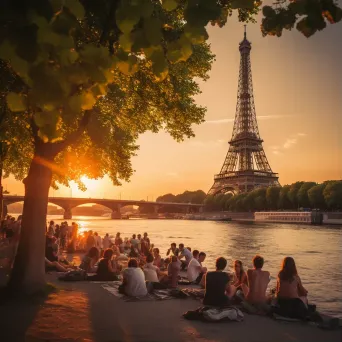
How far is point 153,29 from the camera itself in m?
2.74

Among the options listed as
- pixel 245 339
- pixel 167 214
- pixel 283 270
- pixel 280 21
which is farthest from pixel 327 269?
pixel 167 214

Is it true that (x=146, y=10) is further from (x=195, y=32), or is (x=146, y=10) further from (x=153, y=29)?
(x=195, y=32)

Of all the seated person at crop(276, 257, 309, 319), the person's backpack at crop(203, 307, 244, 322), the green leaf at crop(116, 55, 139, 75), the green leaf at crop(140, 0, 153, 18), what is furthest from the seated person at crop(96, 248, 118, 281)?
the green leaf at crop(140, 0, 153, 18)

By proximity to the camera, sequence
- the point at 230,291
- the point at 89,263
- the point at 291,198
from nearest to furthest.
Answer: the point at 230,291 < the point at 89,263 < the point at 291,198

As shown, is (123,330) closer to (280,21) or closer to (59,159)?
(280,21)

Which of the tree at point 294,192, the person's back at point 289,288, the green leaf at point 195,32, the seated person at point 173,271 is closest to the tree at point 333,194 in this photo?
the tree at point 294,192

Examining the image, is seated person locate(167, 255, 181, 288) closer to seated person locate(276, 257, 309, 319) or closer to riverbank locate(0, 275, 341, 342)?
riverbank locate(0, 275, 341, 342)

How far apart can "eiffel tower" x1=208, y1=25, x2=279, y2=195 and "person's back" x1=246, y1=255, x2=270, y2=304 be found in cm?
12879

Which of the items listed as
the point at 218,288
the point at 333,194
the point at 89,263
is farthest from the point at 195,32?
the point at 333,194

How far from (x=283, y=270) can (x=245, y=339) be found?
2.21 m

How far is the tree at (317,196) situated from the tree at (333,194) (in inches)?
190

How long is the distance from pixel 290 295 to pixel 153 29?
7.39 m

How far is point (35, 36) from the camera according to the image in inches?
98.4

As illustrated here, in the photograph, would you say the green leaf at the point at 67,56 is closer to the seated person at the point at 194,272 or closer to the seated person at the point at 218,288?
the seated person at the point at 218,288
